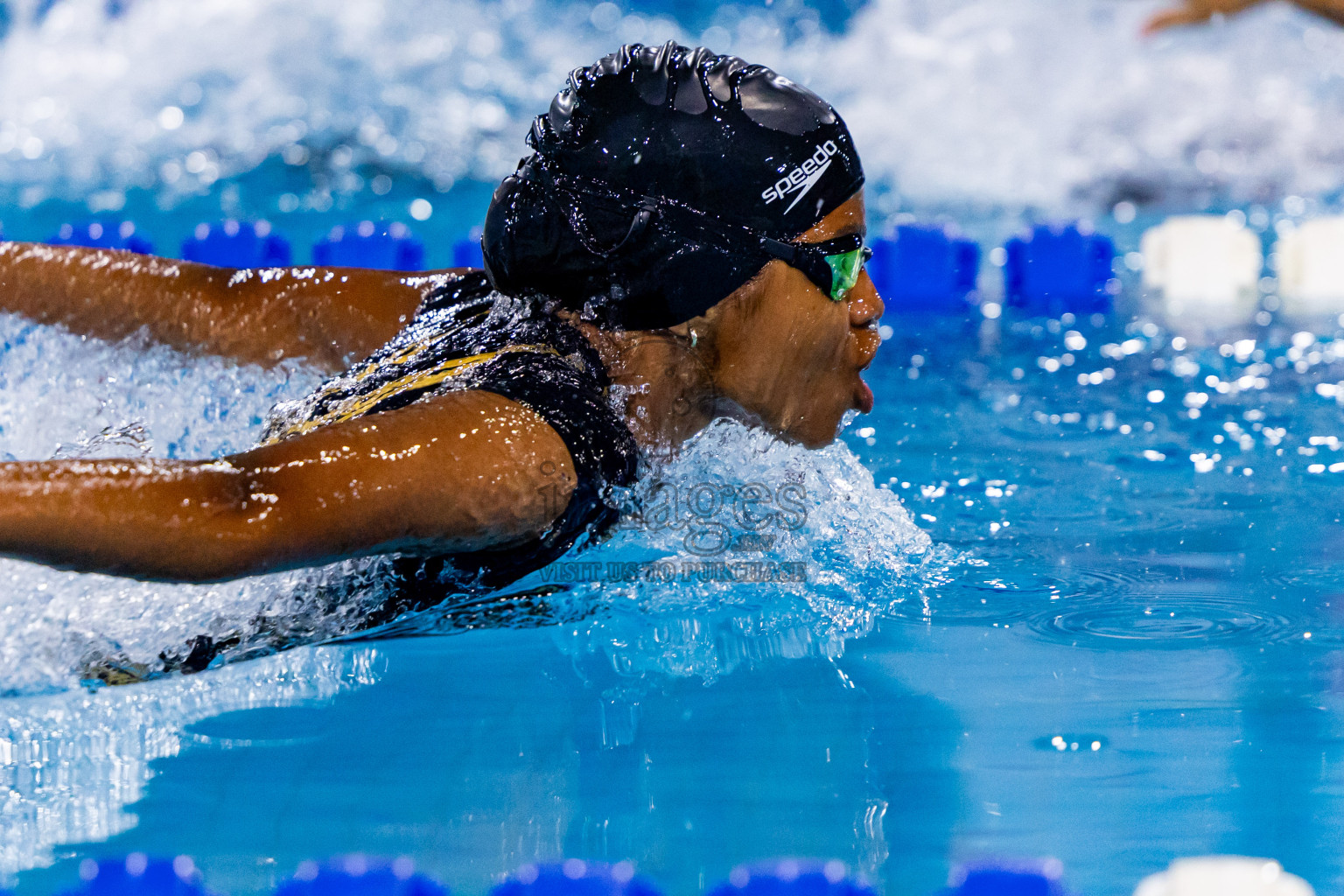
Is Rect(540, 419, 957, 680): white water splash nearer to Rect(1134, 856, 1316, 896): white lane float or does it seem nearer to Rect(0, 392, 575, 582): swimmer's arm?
Rect(0, 392, 575, 582): swimmer's arm

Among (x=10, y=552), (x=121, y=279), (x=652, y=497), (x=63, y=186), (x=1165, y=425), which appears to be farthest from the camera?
(x=63, y=186)

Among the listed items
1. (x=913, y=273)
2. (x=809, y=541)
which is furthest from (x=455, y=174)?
(x=809, y=541)

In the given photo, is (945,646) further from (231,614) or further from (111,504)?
(111,504)

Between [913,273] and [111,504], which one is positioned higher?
[913,273]

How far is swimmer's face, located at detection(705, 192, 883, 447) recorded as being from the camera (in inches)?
64.2

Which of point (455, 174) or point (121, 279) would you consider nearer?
point (121, 279)

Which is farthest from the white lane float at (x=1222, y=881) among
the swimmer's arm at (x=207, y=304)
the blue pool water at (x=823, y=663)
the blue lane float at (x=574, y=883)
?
the swimmer's arm at (x=207, y=304)

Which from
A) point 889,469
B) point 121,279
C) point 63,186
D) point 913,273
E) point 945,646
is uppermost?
point 63,186

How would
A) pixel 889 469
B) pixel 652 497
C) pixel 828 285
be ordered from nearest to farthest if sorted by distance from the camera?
pixel 828 285 → pixel 652 497 → pixel 889 469

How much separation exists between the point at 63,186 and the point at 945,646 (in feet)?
18.7

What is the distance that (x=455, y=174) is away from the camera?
6512 millimetres

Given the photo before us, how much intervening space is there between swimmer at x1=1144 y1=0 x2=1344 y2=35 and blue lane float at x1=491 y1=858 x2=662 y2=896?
3858mm

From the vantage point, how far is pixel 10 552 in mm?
1192

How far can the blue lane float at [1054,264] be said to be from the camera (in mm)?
4250
